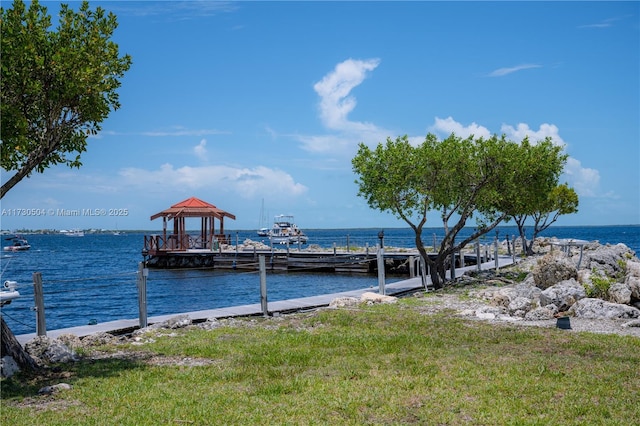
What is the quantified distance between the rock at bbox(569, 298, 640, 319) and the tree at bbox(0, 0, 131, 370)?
10598 millimetres

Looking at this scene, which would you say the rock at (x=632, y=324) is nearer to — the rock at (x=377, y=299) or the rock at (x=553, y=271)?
the rock at (x=553, y=271)

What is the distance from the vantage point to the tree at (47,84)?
7.88 meters

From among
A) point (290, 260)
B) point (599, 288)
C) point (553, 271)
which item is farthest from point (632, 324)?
point (290, 260)

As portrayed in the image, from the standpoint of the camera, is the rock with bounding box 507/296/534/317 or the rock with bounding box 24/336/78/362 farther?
the rock with bounding box 507/296/534/317

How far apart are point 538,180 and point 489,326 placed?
12.8 m

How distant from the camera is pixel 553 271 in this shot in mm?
17656

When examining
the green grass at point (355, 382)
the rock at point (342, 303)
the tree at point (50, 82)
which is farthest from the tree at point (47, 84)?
the rock at point (342, 303)

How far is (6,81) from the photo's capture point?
26.2 ft

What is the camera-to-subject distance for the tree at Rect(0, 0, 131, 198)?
7875 mm

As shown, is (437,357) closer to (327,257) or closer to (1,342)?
(1,342)

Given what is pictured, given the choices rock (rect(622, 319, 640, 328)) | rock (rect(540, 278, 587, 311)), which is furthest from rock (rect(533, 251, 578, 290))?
rock (rect(622, 319, 640, 328))

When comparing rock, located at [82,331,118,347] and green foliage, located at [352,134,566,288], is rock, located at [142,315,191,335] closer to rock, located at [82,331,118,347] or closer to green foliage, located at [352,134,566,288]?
rock, located at [82,331,118,347]

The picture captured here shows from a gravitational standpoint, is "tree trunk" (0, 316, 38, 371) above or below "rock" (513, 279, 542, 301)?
above

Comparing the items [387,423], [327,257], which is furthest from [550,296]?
[327,257]
